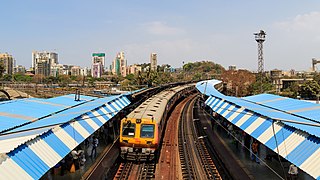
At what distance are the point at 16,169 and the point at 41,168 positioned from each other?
977mm

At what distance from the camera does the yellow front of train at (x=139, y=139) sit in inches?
558

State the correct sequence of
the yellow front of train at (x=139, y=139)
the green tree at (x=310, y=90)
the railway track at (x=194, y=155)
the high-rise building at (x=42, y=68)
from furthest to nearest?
the high-rise building at (x=42, y=68) → the green tree at (x=310, y=90) → the yellow front of train at (x=139, y=139) → the railway track at (x=194, y=155)

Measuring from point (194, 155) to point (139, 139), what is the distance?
14.5 ft

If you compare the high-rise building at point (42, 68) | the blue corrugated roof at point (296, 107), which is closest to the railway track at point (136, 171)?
the blue corrugated roof at point (296, 107)

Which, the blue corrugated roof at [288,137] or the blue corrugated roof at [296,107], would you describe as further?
the blue corrugated roof at [296,107]

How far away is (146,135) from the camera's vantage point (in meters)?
14.3

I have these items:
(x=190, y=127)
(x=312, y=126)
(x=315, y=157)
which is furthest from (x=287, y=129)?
(x=190, y=127)

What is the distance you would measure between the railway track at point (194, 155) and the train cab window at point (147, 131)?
2268mm

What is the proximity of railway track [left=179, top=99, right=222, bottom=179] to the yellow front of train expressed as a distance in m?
1.89

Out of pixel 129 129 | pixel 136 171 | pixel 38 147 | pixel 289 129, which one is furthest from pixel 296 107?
pixel 38 147

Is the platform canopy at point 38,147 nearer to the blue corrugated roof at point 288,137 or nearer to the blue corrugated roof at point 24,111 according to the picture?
the blue corrugated roof at point 24,111

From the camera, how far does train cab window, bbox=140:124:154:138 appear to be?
14.3 metres

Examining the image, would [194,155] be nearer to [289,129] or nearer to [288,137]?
[289,129]

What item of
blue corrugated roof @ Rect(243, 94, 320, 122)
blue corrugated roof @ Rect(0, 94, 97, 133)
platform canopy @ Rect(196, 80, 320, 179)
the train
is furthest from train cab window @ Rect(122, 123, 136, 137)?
blue corrugated roof @ Rect(243, 94, 320, 122)
